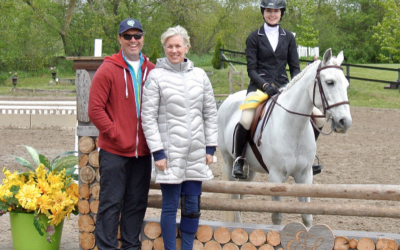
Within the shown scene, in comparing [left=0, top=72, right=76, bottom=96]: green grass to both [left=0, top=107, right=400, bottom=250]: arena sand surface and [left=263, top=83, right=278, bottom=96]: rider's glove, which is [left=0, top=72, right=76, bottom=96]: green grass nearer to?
[left=0, top=107, right=400, bottom=250]: arena sand surface

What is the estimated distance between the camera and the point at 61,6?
29844 mm

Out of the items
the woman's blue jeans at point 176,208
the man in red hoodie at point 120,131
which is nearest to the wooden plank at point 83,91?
the man in red hoodie at point 120,131

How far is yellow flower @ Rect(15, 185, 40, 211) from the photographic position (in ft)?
12.0

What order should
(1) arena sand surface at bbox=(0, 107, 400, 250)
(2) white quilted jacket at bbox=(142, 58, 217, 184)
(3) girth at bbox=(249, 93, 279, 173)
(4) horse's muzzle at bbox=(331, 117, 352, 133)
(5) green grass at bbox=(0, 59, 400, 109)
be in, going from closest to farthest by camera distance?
(2) white quilted jacket at bbox=(142, 58, 217, 184) → (4) horse's muzzle at bbox=(331, 117, 352, 133) → (3) girth at bbox=(249, 93, 279, 173) → (1) arena sand surface at bbox=(0, 107, 400, 250) → (5) green grass at bbox=(0, 59, 400, 109)

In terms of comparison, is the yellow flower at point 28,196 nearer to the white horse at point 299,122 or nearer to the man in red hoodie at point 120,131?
the man in red hoodie at point 120,131

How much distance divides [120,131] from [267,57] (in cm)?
184

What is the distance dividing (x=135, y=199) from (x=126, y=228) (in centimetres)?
24

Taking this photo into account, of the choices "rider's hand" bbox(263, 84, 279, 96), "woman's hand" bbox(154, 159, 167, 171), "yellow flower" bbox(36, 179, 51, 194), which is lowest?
"yellow flower" bbox(36, 179, 51, 194)

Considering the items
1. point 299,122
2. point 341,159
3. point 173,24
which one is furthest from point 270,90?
point 173,24

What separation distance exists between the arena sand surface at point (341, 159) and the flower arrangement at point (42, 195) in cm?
56

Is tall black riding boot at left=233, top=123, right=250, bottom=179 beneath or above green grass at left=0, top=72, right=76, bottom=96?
above

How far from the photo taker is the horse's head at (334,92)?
11.2 ft

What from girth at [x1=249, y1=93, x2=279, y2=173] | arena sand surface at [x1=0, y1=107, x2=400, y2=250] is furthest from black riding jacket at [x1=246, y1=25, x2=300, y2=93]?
arena sand surface at [x1=0, y1=107, x2=400, y2=250]

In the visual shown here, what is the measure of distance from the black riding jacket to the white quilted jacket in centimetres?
133
